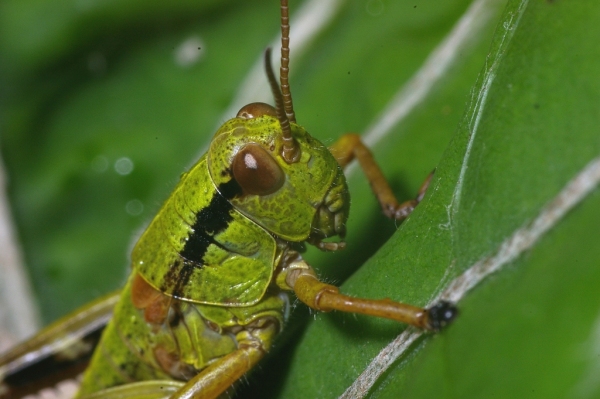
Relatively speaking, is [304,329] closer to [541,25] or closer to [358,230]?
[358,230]

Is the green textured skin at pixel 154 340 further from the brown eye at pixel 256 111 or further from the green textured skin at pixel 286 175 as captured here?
the brown eye at pixel 256 111

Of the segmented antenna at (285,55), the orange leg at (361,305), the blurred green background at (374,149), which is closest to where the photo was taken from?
the blurred green background at (374,149)

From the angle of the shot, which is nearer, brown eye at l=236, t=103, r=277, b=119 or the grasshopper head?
the grasshopper head

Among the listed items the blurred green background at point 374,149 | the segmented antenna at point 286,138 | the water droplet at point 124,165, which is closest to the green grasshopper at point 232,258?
the segmented antenna at point 286,138

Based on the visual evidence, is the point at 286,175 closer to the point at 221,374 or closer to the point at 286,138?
the point at 286,138

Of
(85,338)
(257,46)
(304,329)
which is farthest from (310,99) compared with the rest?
(85,338)

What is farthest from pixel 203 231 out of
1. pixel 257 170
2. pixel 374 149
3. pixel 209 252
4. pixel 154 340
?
pixel 374 149

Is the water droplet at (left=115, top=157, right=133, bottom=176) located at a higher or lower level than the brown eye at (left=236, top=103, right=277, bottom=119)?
higher

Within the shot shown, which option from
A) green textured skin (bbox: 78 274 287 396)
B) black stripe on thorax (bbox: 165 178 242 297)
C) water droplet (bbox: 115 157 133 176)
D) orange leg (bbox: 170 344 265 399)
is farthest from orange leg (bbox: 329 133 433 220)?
water droplet (bbox: 115 157 133 176)

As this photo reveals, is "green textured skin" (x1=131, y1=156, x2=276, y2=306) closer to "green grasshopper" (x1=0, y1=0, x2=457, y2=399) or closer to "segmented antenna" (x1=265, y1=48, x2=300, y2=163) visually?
"green grasshopper" (x1=0, y1=0, x2=457, y2=399)
